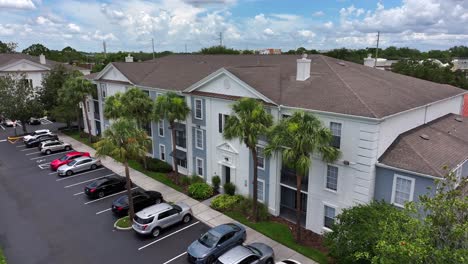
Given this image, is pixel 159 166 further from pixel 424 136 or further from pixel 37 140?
pixel 424 136

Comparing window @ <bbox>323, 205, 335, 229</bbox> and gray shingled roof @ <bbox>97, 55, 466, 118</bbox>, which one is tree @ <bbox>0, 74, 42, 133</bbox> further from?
window @ <bbox>323, 205, 335, 229</bbox>

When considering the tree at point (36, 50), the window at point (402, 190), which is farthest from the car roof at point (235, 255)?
the tree at point (36, 50)

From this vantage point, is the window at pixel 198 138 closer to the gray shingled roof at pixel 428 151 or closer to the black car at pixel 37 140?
the gray shingled roof at pixel 428 151

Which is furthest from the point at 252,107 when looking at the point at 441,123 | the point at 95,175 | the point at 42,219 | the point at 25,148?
the point at 25,148

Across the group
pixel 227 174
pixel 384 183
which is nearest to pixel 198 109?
pixel 227 174

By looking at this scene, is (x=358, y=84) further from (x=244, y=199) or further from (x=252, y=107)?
(x=244, y=199)

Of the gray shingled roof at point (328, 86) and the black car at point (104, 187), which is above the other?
the gray shingled roof at point (328, 86)
